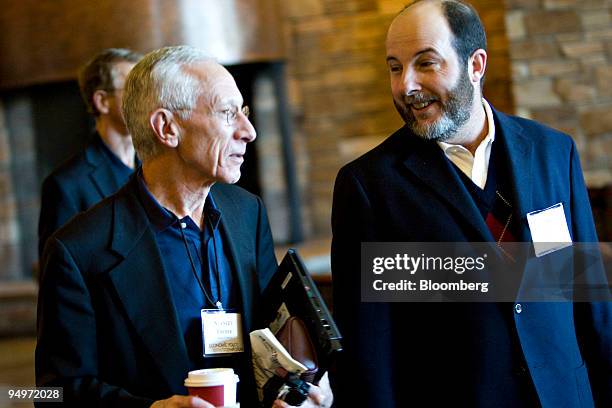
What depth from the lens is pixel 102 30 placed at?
20.3ft

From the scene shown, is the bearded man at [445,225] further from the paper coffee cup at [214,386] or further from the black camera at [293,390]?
the paper coffee cup at [214,386]

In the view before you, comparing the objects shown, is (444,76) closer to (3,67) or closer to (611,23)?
(611,23)

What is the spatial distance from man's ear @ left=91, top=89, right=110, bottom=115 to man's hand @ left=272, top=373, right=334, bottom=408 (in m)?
1.78

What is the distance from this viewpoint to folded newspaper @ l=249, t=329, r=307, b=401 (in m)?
1.87

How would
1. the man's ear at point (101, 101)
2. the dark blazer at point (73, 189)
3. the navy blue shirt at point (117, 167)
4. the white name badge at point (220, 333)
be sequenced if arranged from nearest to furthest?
1. the white name badge at point (220, 333)
2. the dark blazer at point (73, 189)
3. the navy blue shirt at point (117, 167)
4. the man's ear at point (101, 101)

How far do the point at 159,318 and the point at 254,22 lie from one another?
475 centimetres

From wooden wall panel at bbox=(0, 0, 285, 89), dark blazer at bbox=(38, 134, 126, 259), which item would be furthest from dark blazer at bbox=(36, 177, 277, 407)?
wooden wall panel at bbox=(0, 0, 285, 89)

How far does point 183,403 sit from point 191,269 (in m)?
0.38

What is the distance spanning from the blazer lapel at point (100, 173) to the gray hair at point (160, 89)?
115 centimetres

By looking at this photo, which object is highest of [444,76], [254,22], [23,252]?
[254,22]

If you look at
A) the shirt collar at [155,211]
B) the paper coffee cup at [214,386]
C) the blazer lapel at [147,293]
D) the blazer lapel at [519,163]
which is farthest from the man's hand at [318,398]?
the blazer lapel at [519,163]

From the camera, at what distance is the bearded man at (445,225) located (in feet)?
6.66

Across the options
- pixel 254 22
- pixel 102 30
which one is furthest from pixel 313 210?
pixel 102 30

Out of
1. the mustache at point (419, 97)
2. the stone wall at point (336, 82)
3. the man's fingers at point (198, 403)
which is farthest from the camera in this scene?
the stone wall at point (336, 82)
